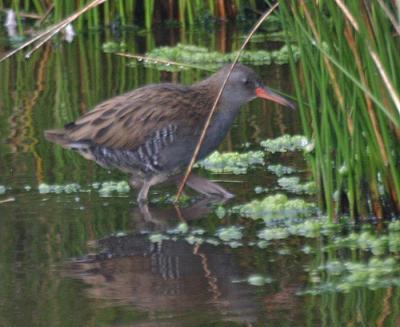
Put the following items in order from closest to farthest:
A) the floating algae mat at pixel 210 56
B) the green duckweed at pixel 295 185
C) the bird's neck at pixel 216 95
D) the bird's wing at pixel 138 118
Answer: the green duckweed at pixel 295 185 < the bird's wing at pixel 138 118 < the bird's neck at pixel 216 95 < the floating algae mat at pixel 210 56

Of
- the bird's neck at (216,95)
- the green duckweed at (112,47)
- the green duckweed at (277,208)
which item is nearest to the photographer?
the green duckweed at (277,208)

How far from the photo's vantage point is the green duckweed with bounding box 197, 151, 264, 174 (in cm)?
881

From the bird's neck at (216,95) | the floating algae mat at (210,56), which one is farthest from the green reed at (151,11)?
the bird's neck at (216,95)

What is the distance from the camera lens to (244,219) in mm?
7516

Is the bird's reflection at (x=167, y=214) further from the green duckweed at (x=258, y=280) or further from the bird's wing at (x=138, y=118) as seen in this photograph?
the green duckweed at (x=258, y=280)

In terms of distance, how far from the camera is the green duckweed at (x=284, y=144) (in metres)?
9.15

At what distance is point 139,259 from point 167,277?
1.27 feet

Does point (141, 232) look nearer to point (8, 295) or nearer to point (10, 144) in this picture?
point (8, 295)

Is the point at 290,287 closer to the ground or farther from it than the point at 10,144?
closer to the ground

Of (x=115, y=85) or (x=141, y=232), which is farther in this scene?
(x=115, y=85)

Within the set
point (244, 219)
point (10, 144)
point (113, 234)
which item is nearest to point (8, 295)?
point (113, 234)

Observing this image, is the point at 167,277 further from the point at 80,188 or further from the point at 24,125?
the point at 24,125

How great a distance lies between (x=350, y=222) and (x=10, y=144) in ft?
11.0

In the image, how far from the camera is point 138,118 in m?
8.46
